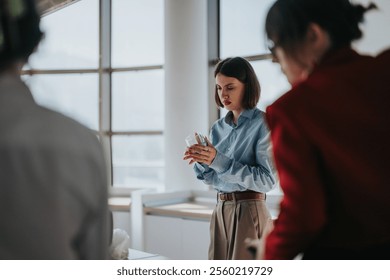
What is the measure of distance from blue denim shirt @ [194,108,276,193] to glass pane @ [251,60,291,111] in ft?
1.98

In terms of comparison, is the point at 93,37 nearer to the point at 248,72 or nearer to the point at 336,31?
the point at 248,72

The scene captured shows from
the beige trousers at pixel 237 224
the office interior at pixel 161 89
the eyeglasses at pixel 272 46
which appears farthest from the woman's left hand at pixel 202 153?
the office interior at pixel 161 89

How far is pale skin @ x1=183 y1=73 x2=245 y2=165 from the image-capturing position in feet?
3.84

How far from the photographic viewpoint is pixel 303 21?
60 cm

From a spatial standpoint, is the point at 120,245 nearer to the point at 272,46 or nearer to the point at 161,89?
the point at 272,46

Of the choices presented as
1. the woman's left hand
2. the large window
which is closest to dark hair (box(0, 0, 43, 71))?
the woman's left hand

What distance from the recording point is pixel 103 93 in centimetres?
269

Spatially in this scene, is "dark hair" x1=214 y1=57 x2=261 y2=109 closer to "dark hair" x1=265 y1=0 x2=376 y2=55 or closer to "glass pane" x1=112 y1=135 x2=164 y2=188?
"dark hair" x1=265 y1=0 x2=376 y2=55

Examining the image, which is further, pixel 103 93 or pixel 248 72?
pixel 103 93

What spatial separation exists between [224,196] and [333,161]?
70 cm

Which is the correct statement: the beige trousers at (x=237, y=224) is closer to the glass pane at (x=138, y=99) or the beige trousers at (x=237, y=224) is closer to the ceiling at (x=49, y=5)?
the ceiling at (x=49, y=5)

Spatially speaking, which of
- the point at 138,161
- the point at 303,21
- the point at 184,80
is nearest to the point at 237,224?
the point at 303,21

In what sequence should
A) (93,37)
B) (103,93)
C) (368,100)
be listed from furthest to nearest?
(103,93) → (93,37) → (368,100)
